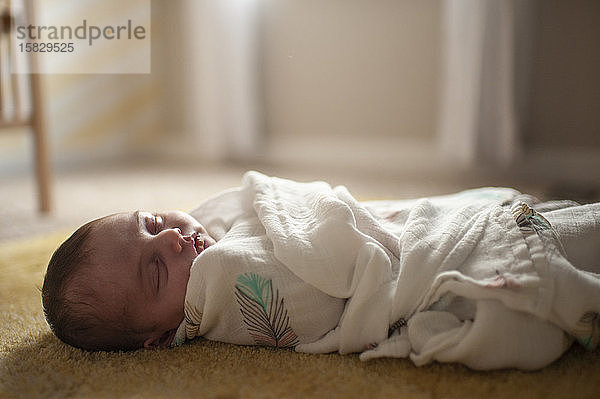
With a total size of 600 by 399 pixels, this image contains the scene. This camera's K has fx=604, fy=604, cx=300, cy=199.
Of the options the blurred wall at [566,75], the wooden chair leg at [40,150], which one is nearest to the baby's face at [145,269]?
the wooden chair leg at [40,150]

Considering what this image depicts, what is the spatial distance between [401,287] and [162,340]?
1.05ft

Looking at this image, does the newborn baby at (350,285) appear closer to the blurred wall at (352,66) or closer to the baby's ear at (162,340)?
the baby's ear at (162,340)

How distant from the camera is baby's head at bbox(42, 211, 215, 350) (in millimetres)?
720

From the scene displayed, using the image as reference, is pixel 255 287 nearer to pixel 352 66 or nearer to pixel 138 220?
pixel 138 220

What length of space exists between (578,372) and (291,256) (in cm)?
35

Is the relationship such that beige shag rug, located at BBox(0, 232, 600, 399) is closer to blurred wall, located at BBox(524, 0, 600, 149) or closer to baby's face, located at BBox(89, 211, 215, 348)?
baby's face, located at BBox(89, 211, 215, 348)

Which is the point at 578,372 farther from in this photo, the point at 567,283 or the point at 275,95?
the point at 275,95

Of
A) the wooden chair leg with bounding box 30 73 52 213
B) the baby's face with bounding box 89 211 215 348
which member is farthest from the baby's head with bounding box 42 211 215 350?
the wooden chair leg with bounding box 30 73 52 213

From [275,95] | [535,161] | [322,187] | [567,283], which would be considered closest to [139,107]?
[275,95]

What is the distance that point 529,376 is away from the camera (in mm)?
658

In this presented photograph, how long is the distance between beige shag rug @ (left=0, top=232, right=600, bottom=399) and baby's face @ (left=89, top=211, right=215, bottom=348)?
0.15ft

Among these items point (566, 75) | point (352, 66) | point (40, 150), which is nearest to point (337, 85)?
point (352, 66)

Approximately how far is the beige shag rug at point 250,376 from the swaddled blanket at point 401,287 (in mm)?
19
